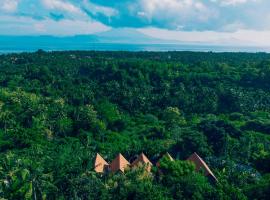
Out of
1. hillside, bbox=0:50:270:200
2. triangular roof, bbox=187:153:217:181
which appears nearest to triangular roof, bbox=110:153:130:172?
hillside, bbox=0:50:270:200

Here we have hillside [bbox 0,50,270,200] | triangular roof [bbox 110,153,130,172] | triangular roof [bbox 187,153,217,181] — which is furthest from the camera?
triangular roof [bbox 110,153,130,172]

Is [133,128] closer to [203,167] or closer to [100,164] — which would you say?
[100,164]

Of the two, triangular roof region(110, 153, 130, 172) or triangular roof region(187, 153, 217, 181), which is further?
triangular roof region(110, 153, 130, 172)

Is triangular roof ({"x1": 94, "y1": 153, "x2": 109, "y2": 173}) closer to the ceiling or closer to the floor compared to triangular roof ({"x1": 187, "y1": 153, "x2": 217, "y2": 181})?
closer to the floor

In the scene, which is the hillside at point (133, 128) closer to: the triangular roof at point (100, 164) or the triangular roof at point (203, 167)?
the triangular roof at point (203, 167)

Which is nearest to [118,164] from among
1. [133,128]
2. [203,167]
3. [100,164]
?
[100,164]

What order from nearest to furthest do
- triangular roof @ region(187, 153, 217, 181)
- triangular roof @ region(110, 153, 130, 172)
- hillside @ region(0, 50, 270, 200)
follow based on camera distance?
hillside @ region(0, 50, 270, 200) < triangular roof @ region(187, 153, 217, 181) < triangular roof @ region(110, 153, 130, 172)

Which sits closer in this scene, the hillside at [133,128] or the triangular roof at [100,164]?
the hillside at [133,128]

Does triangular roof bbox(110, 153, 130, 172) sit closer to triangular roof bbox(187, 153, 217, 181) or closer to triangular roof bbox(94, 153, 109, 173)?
triangular roof bbox(94, 153, 109, 173)

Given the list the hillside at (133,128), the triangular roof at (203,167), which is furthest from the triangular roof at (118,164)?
the triangular roof at (203,167)

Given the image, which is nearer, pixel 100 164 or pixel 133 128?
pixel 100 164

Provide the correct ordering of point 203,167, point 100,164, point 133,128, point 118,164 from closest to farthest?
1. point 203,167
2. point 100,164
3. point 118,164
4. point 133,128
